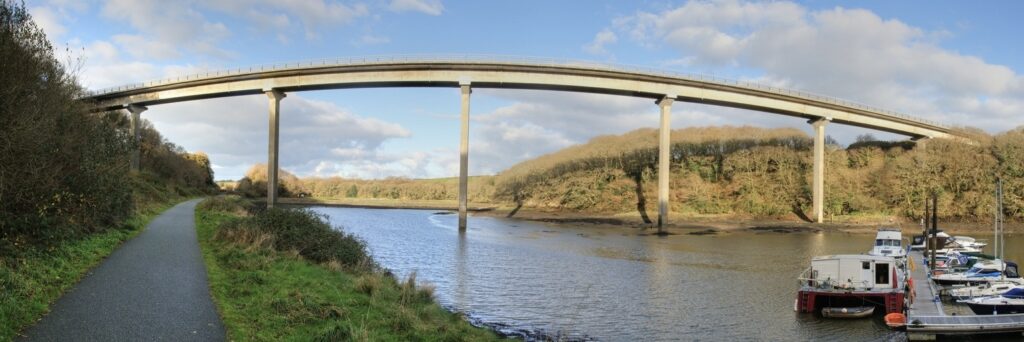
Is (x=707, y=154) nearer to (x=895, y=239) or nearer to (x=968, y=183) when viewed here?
(x=968, y=183)

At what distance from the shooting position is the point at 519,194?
337 ft

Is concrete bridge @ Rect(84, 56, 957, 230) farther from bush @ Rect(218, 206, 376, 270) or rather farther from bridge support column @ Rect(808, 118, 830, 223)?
bush @ Rect(218, 206, 376, 270)

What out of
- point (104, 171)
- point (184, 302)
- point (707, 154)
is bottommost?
point (184, 302)

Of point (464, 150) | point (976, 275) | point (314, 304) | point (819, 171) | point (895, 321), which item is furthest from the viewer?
point (819, 171)

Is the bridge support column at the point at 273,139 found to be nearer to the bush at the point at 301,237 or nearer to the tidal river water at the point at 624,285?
the tidal river water at the point at 624,285

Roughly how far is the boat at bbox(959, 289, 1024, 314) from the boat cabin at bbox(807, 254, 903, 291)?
2.50 m

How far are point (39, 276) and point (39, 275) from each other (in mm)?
70

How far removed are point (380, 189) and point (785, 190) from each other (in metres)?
93.0

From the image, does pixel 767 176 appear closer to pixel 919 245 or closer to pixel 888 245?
pixel 919 245

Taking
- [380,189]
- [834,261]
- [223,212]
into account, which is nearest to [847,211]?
[834,261]

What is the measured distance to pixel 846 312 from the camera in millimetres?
23031

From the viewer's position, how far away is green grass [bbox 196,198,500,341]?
39.0 feet

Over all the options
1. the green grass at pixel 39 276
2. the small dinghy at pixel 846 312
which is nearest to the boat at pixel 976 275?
the small dinghy at pixel 846 312

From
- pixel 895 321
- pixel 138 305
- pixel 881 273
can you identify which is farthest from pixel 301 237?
pixel 881 273
